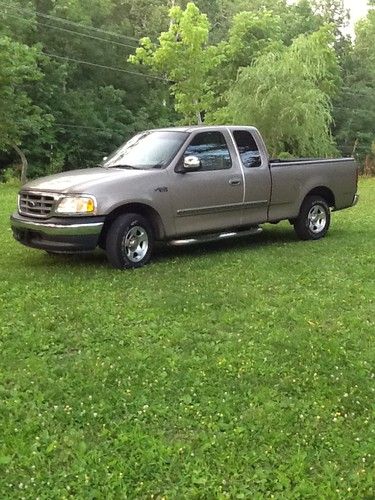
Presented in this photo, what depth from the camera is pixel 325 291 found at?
22.9 ft

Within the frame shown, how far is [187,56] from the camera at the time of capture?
33531mm

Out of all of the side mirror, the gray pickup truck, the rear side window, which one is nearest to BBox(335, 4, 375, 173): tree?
the gray pickup truck

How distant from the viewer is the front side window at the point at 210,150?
8.98m

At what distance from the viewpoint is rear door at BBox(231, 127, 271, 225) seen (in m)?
9.43

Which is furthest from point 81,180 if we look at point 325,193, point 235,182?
point 325,193

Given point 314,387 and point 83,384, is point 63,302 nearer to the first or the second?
point 83,384

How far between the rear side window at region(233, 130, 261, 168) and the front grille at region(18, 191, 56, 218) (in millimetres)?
3063

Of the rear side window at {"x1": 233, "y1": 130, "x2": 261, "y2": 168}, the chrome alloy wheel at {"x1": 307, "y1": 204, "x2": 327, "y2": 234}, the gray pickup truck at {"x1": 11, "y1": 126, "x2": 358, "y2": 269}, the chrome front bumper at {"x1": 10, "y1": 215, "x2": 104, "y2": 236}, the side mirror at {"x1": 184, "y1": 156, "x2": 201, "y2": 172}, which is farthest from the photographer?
the chrome alloy wheel at {"x1": 307, "y1": 204, "x2": 327, "y2": 234}

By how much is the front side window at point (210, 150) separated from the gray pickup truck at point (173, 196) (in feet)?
0.05

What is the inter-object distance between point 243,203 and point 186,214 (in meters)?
1.09

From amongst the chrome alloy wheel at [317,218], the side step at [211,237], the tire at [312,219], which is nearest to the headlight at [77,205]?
the side step at [211,237]

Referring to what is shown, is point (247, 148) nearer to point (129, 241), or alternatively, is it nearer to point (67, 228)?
point (129, 241)

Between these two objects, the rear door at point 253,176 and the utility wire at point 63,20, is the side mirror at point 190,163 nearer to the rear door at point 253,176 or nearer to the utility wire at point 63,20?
the rear door at point 253,176

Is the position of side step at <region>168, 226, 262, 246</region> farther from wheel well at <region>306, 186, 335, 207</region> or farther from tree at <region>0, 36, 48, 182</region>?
tree at <region>0, 36, 48, 182</region>
